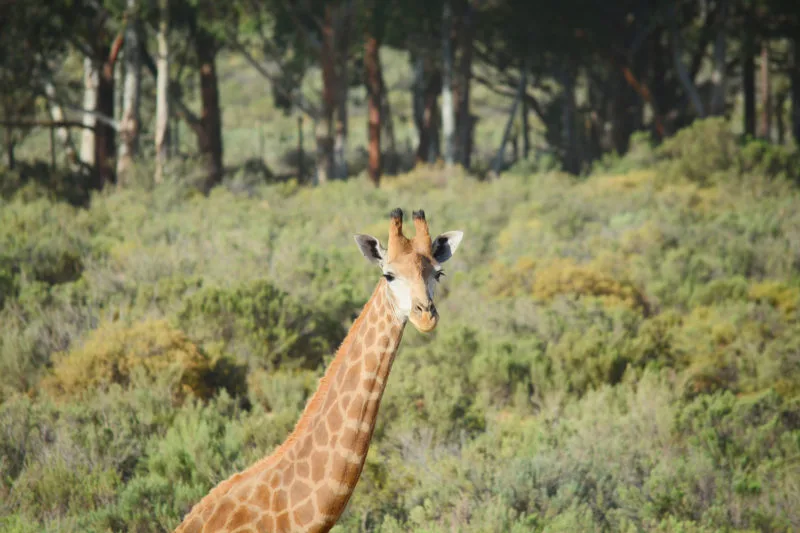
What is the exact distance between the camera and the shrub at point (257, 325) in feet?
32.7

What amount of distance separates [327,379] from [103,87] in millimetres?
22423

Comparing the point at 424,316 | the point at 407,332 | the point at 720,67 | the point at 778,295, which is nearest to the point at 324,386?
the point at 424,316

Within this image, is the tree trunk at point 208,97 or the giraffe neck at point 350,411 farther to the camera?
the tree trunk at point 208,97

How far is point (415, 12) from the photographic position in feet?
88.1

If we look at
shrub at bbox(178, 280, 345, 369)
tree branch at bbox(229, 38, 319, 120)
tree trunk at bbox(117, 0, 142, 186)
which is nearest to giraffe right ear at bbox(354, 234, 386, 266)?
shrub at bbox(178, 280, 345, 369)

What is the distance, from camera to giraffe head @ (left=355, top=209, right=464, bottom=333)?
379cm

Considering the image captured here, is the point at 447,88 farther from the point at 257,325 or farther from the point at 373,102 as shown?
the point at 257,325

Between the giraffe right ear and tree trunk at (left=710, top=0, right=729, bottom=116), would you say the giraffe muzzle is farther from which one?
tree trunk at (left=710, top=0, right=729, bottom=116)

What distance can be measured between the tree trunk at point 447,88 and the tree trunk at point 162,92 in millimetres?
8435

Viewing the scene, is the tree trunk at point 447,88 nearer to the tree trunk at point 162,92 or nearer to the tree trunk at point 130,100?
the tree trunk at point 162,92

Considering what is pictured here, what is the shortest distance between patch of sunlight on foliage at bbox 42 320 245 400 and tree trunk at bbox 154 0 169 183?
1236 centimetres

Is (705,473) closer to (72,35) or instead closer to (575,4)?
(72,35)

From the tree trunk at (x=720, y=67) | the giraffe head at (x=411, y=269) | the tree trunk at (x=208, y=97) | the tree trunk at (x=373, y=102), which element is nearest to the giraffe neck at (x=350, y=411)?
the giraffe head at (x=411, y=269)

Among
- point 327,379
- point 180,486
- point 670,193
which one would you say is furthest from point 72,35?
point 327,379
